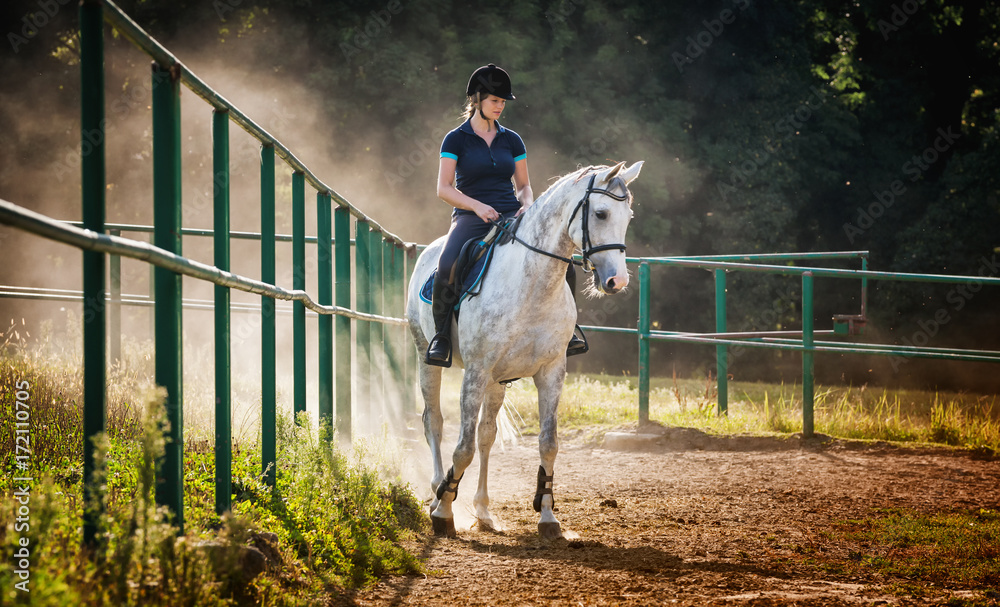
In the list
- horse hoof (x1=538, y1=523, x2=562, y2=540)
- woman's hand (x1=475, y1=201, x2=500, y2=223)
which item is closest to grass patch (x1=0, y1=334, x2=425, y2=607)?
horse hoof (x1=538, y1=523, x2=562, y2=540)

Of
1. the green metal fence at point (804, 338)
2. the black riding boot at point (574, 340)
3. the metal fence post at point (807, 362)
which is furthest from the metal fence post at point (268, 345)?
the metal fence post at point (807, 362)

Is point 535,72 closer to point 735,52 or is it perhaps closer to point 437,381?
point 735,52

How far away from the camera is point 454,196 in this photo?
5.42 metres

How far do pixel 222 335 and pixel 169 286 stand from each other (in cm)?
69

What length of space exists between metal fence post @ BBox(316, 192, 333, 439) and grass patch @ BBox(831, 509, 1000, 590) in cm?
311

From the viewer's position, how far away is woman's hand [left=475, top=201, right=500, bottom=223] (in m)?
5.32

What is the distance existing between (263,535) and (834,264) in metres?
24.5

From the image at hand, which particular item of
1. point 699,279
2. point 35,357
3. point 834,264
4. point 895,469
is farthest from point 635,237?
point 35,357

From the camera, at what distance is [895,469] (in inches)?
280

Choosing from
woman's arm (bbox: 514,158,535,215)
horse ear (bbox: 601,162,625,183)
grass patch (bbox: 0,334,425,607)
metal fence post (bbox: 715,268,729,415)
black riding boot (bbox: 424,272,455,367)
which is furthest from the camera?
metal fence post (bbox: 715,268,729,415)

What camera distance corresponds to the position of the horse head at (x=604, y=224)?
4.42 meters

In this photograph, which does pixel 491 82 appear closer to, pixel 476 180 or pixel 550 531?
pixel 476 180

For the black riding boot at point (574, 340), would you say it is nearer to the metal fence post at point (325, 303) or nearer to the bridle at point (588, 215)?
the bridle at point (588, 215)

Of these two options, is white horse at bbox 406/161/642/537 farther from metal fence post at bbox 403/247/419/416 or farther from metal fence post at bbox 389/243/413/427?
metal fence post at bbox 403/247/419/416
